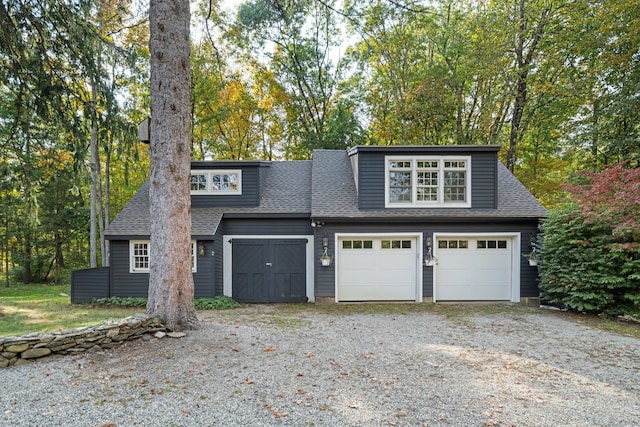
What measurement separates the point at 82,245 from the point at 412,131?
1839 cm

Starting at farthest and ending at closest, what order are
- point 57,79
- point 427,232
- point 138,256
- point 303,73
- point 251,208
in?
1. point 303,73
2. point 251,208
3. point 138,256
4. point 427,232
5. point 57,79

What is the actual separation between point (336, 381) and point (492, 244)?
7409 millimetres

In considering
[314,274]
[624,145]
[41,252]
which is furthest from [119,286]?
[624,145]

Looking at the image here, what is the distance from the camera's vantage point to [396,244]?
9.77 m

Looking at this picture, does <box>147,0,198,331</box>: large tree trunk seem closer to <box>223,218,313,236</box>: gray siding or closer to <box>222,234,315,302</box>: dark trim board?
<box>222,234,315,302</box>: dark trim board

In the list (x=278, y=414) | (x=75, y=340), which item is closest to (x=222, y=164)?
(x=75, y=340)

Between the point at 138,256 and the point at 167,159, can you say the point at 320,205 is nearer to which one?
the point at 167,159

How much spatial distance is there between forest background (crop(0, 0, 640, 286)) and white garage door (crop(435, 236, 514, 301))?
4561mm

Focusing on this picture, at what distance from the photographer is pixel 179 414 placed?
3234mm

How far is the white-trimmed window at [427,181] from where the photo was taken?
32.1ft

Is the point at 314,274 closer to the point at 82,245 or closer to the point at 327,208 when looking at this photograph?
the point at 327,208

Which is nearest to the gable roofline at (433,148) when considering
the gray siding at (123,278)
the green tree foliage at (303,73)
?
the gray siding at (123,278)

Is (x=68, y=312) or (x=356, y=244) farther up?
(x=356, y=244)

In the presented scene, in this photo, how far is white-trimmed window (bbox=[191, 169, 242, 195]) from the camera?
35.0 feet
